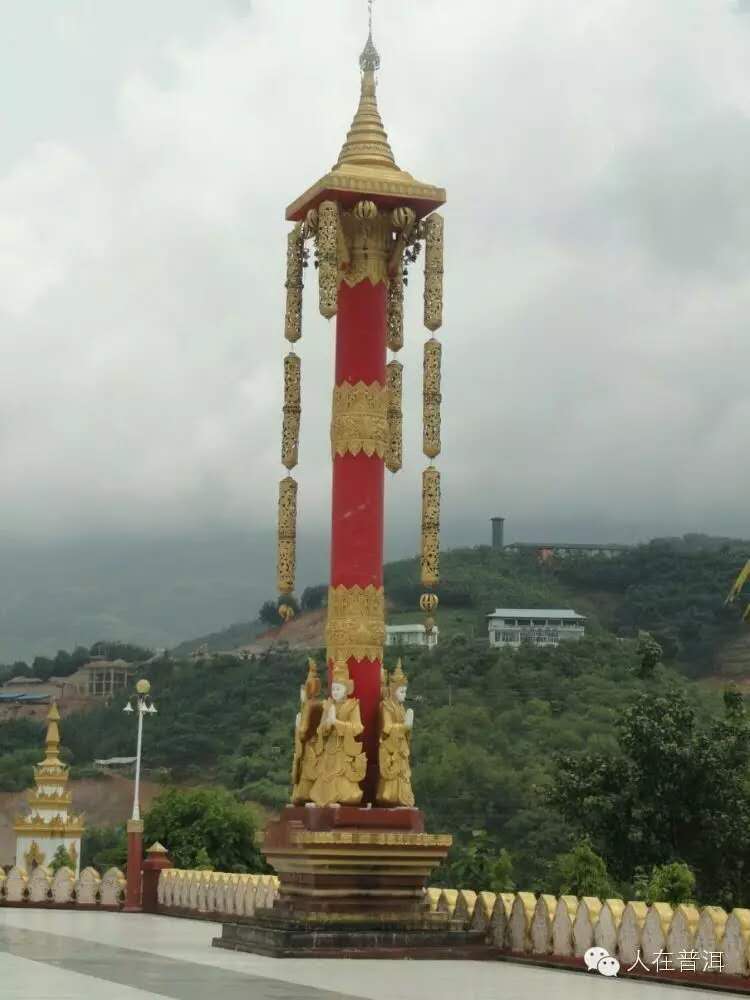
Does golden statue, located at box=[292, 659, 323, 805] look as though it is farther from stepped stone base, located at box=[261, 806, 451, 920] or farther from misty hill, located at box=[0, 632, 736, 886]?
misty hill, located at box=[0, 632, 736, 886]

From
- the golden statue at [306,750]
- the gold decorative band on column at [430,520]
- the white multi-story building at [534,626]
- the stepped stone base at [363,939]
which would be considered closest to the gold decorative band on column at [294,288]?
the gold decorative band on column at [430,520]

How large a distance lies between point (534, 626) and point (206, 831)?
69221 millimetres


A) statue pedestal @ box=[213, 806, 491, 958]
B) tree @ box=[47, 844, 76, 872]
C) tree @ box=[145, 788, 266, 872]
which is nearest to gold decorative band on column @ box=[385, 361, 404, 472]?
statue pedestal @ box=[213, 806, 491, 958]

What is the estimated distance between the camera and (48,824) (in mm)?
37156

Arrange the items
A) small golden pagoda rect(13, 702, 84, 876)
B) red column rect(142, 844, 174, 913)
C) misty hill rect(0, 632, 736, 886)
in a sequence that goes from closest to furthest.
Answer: red column rect(142, 844, 174, 913), small golden pagoda rect(13, 702, 84, 876), misty hill rect(0, 632, 736, 886)

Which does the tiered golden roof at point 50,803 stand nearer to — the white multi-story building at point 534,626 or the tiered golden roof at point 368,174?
the tiered golden roof at point 368,174

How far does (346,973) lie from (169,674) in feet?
301

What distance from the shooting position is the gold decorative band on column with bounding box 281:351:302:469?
21.0 m

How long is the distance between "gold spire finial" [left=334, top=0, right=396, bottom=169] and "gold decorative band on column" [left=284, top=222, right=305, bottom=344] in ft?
3.79

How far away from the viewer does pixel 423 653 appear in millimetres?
88625

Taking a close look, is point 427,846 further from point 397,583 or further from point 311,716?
point 397,583

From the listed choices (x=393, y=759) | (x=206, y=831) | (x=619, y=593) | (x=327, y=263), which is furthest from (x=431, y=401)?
(x=619, y=593)

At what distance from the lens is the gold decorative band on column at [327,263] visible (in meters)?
19.2

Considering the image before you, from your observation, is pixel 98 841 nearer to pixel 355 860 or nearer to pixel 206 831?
pixel 206 831
